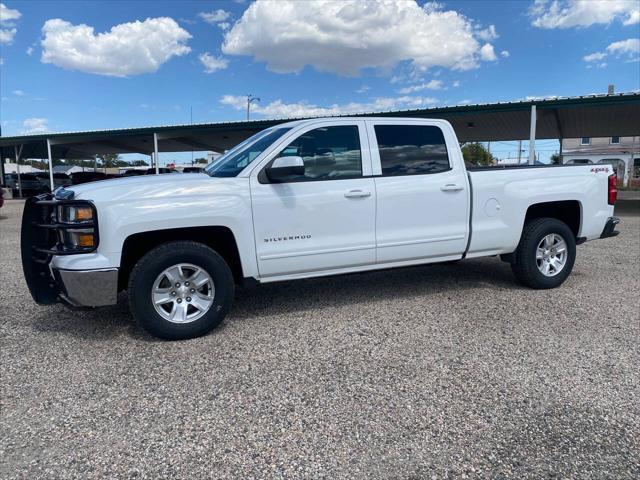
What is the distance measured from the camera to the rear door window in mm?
4879

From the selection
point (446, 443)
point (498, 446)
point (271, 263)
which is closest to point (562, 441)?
point (498, 446)

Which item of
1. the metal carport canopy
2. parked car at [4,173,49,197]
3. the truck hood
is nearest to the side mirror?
the truck hood

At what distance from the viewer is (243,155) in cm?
482

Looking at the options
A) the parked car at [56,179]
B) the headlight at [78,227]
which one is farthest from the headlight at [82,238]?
the parked car at [56,179]

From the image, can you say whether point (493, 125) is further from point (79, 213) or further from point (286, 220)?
point (79, 213)

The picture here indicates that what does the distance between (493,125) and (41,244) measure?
890 inches

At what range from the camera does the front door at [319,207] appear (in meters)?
4.39

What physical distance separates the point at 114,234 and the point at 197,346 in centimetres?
115

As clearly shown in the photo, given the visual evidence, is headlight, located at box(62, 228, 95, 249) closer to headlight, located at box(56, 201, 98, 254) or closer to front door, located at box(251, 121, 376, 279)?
headlight, located at box(56, 201, 98, 254)

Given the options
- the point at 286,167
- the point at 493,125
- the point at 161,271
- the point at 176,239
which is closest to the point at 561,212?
the point at 286,167

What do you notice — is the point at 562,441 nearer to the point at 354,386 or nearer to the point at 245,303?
the point at 354,386

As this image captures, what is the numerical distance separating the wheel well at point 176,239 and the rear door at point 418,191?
1.43 m

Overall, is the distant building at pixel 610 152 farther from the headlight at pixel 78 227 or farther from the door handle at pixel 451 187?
the headlight at pixel 78 227

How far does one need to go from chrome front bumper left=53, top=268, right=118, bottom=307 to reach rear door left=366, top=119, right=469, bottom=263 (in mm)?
2470
